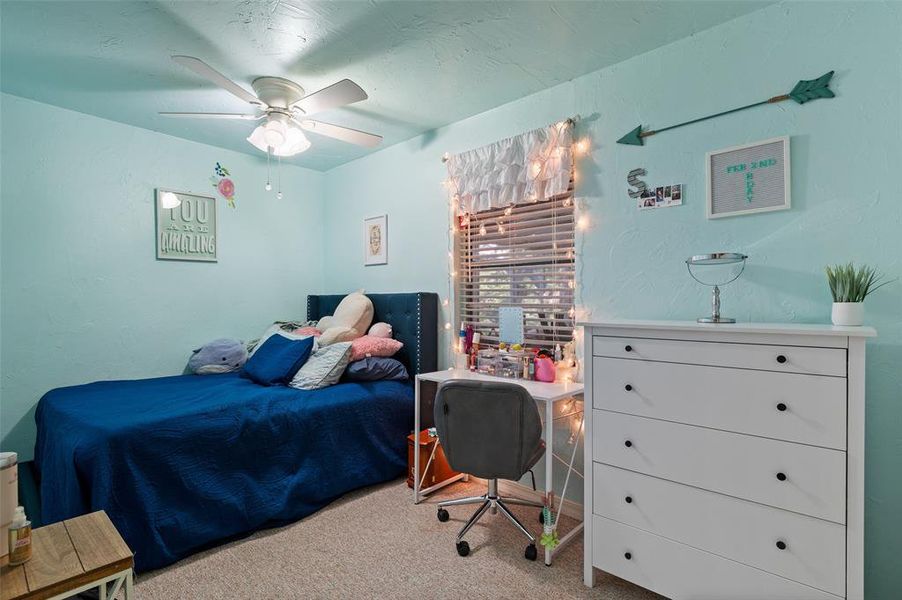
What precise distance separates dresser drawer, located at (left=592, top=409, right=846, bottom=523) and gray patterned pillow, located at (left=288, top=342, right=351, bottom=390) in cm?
167

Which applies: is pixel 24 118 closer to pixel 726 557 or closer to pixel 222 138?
pixel 222 138

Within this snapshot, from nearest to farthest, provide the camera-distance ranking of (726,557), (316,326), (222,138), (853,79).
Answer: (726,557) → (853,79) → (222,138) → (316,326)

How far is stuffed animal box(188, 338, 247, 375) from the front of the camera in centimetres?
→ 340

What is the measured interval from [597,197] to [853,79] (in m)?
1.10

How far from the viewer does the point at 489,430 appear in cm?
209

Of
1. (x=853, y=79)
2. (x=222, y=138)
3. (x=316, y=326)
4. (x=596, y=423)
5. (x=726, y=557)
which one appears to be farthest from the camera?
(x=316, y=326)

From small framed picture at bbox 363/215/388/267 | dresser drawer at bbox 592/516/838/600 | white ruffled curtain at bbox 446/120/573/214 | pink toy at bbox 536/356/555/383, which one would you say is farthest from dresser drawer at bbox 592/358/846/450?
small framed picture at bbox 363/215/388/267

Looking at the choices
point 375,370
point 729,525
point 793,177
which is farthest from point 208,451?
point 793,177

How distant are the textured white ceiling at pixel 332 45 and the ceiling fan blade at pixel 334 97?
0.71 ft

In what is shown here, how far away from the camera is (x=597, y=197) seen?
2480mm

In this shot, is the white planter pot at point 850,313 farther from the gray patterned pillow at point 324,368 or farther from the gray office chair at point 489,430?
the gray patterned pillow at point 324,368

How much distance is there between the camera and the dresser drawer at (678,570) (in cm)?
153

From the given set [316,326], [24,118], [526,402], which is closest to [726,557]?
[526,402]

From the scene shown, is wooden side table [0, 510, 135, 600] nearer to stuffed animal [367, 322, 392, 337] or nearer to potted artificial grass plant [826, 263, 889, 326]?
stuffed animal [367, 322, 392, 337]
